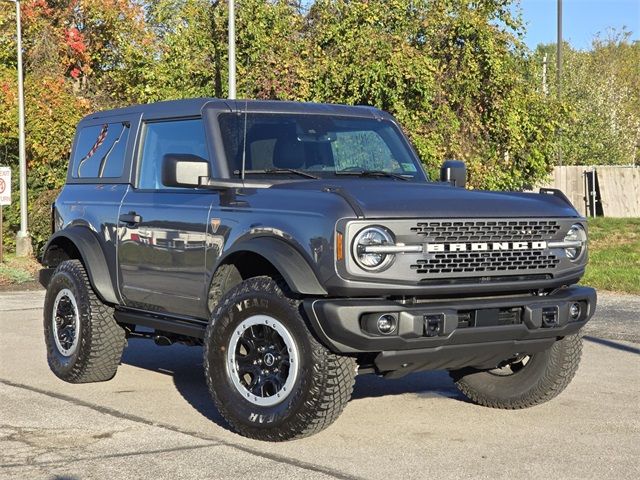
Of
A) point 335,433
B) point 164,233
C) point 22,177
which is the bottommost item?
point 335,433

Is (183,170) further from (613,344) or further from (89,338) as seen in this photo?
(613,344)

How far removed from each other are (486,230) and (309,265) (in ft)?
3.44

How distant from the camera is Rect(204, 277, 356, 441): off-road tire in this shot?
255 inches

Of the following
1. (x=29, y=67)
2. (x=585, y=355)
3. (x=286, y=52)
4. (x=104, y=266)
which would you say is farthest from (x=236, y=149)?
(x=29, y=67)

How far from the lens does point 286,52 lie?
23.7 meters

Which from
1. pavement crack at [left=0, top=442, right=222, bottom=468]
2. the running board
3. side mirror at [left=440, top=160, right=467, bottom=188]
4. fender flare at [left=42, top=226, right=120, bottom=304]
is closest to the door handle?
fender flare at [left=42, top=226, right=120, bottom=304]

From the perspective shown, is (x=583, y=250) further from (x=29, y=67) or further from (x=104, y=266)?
(x=29, y=67)

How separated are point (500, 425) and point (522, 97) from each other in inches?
680

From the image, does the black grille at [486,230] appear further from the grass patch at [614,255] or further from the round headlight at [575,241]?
the grass patch at [614,255]

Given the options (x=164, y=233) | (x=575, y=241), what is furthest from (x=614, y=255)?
(x=164, y=233)

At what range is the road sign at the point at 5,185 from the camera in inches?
963

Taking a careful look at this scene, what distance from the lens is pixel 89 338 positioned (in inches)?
340

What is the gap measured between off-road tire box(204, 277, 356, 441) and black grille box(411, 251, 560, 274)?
Result: 2.28 ft

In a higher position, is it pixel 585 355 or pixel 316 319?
pixel 316 319
